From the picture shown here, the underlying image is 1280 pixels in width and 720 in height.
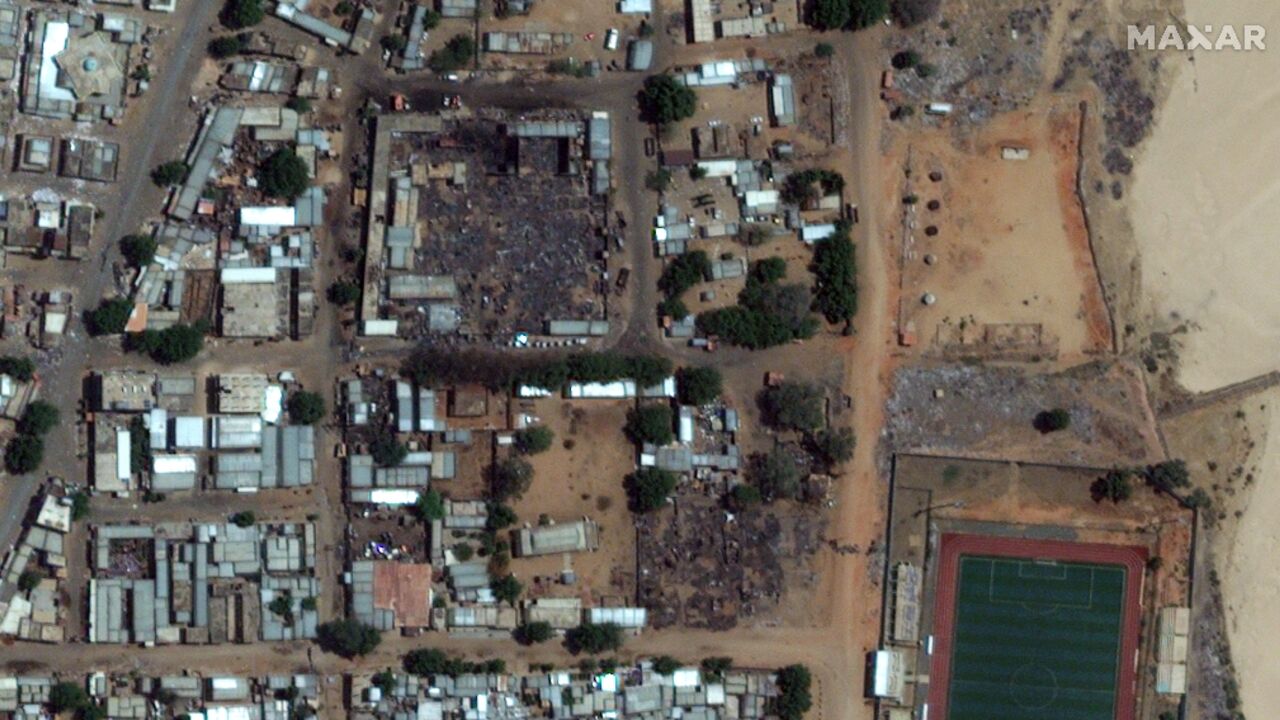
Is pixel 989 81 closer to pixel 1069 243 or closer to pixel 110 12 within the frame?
pixel 1069 243

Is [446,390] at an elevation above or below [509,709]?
above

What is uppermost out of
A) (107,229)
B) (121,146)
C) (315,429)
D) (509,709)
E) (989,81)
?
(989,81)

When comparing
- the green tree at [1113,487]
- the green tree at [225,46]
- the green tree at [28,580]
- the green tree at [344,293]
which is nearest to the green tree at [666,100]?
the green tree at [344,293]

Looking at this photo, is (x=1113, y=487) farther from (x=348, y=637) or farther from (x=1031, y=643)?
(x=348, y=637)

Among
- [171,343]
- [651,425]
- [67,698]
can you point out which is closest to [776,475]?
[651,425]

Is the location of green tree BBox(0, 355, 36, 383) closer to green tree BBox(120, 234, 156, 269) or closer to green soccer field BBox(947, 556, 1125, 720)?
green tree BBox(120, 234, 156, 269)

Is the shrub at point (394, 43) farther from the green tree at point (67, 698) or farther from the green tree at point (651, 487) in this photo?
the green tree at point (67, 698)

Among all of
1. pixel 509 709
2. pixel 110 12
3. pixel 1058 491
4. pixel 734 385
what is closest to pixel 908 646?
pixel 1058 491
